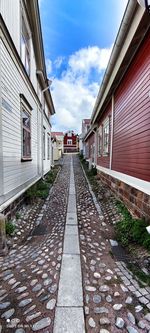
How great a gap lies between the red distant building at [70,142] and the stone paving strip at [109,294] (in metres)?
46.7

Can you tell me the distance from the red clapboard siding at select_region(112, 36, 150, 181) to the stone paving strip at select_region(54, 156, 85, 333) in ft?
6.31

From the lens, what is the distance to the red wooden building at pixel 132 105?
355 cm

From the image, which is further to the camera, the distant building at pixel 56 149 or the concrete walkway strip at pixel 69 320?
the distant building at pixel 56 149

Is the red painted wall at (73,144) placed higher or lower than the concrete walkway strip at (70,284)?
higher

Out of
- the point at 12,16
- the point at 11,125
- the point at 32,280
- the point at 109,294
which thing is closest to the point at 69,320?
the point at 109,294

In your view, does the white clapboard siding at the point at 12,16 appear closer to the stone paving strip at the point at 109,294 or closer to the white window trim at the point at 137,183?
the white window trim at the point at 137,183

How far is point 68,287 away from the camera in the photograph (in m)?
2.14

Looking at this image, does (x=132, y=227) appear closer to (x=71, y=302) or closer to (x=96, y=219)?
(x=96, y=219)

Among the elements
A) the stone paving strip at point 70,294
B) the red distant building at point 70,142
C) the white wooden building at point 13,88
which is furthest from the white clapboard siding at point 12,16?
the red distant building at point 70,142

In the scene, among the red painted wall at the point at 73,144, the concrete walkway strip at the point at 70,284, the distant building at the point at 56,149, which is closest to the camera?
the concrete walkway strip at the point at 70,284

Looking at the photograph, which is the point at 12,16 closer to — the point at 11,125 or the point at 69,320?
the point at 11,125

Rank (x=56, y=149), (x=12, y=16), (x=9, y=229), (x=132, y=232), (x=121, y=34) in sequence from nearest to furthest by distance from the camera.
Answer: (x=132, y=232)
(x=9, y=229)
(x=121, y=34)
(x=12, y=16)
(x=56, y=149)

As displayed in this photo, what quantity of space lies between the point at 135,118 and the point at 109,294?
3.56 meters

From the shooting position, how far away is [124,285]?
2.26m
